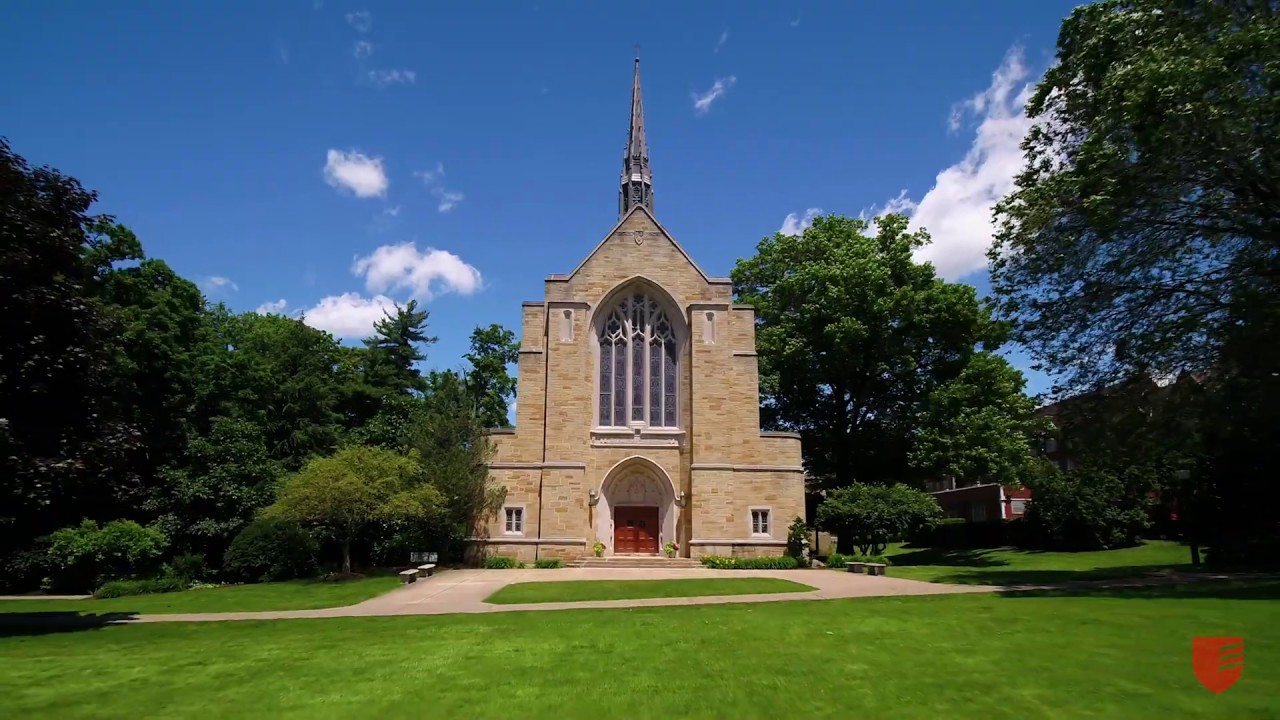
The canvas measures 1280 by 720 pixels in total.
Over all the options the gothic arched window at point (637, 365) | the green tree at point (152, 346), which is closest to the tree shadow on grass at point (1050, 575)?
the gothic arched window at point (637, 365)

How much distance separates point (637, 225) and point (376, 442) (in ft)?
51.1

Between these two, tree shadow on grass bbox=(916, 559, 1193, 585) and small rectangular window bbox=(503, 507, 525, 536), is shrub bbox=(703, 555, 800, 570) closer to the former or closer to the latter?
tree shadow on grass bbox=(916, 559, 1193, 585)

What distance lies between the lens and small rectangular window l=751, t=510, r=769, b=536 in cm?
3194

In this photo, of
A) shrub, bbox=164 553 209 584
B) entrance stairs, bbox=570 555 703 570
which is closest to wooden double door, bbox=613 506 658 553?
entrance stairs, bbox=570 555 703 570

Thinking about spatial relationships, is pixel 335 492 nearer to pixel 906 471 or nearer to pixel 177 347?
pixel 177 347

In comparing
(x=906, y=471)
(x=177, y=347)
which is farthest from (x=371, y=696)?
(x=906, y=471)

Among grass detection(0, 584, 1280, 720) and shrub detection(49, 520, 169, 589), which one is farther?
shrub detection(49, 520, 169, 589)

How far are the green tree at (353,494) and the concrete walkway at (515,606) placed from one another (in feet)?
9.09

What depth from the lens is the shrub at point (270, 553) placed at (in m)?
25.5

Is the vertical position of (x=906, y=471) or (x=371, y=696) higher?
(x=906, y=471)

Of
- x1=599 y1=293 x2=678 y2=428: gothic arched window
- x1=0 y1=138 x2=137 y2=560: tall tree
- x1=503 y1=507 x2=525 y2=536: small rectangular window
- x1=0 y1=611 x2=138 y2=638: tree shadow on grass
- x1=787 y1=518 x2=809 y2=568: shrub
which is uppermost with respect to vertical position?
x1=599 y1=293 x2=678 y2=428: gothic arched window

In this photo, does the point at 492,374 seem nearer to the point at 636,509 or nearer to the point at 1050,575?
the point at 636,509

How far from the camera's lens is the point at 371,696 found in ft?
30.1

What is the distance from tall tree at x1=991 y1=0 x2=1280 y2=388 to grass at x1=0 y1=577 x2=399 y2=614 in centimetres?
2058
